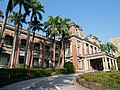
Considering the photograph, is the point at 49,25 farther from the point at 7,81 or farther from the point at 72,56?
the point at 7,81

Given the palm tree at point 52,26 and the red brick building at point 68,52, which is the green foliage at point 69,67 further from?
the palm tree at point 52,26

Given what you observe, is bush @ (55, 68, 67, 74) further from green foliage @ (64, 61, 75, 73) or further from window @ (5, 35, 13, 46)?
window @ (5, 35, 13, 46)

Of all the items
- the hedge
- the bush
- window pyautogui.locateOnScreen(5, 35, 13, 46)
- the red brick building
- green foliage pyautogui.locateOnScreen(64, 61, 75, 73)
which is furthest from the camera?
green foliage pyautogui.locateOnScreen(64, 61, 75, 73)

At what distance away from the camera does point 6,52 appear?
28219 mm

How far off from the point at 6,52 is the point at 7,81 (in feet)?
41.8

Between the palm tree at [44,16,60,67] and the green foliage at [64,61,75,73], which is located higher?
the palm tree at [44,16,60,67]

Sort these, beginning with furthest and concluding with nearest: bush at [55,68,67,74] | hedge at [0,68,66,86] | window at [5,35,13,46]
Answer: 1. bush at [55,68,67,74]
2. window at [5,35,13,46]
3. hedge at [0,68,66,86]

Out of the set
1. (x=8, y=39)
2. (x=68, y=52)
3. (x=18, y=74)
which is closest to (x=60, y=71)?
(x=68, y=52)

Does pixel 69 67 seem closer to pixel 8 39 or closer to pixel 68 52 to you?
pixel 68 52

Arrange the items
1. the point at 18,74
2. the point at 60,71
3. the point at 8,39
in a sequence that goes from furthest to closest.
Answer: the point at 60,71 < the point at 8,39 < the point at 18,74

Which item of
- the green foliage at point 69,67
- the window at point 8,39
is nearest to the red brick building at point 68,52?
the window at point 8,39

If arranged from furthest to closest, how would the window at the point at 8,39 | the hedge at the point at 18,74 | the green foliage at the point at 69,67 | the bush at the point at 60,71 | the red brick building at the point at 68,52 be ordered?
the green foliage at the point at 69,67 → the bush at the point at 60,71 → the red brick building at the point at 68,52 → the window at the point at 8,39 → the hedge at the point at 18,74

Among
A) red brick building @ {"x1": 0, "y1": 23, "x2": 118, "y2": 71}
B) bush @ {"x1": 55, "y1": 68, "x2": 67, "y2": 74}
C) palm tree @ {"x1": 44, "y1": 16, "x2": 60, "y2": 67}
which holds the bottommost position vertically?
bush @ {"x1": 55, "y1": 68, "x2": 67, "y2": 74}

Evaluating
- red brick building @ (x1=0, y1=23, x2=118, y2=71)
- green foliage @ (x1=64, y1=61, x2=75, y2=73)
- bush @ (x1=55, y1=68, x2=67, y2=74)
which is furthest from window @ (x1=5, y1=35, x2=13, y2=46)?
green foliage @ (x1=64, y1=61, x2=75, y2=73)
